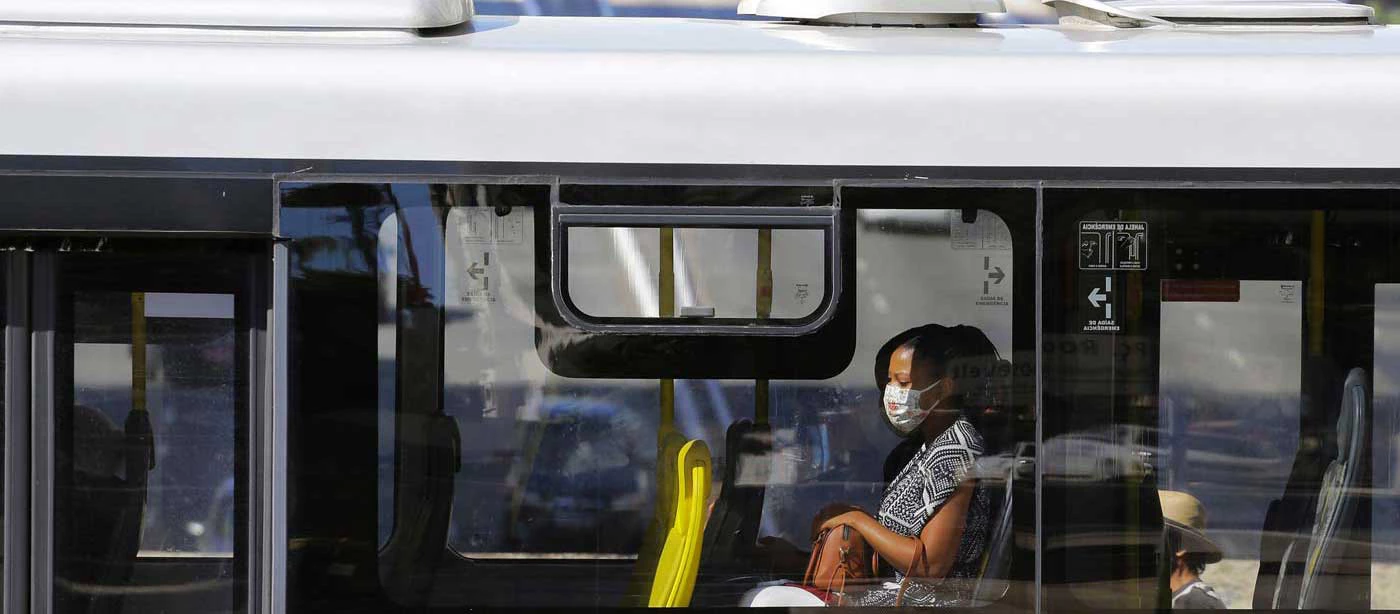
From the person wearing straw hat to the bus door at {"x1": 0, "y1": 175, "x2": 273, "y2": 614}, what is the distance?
77.6 inches

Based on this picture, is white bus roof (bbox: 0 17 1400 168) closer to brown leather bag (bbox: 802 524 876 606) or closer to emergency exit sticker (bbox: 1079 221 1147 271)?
emergency exit sticker (bbox: 1079 221 1147 271)

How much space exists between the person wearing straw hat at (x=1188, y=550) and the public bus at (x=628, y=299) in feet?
0.09

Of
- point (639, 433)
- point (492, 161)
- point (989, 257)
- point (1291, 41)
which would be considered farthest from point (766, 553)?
point (1291, 41)

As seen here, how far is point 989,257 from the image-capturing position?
2.94m

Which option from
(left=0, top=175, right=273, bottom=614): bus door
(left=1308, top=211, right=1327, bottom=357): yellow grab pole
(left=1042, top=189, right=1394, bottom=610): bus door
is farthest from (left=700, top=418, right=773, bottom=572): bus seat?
(left=1308, top=211, right=1327, bottom=357): yellow grab pole

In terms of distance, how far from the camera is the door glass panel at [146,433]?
2.92 m

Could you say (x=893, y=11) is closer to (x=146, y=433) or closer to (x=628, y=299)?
(x=628, y=299)

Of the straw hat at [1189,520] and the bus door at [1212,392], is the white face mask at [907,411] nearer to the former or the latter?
the bus door at [1212,392]

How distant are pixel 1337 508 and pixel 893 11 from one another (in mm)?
1533

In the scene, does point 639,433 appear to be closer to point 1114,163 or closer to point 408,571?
point 408,571

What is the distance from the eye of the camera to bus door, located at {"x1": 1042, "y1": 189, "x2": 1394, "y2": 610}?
9.64ft

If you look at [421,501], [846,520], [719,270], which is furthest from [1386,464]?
[421,501]

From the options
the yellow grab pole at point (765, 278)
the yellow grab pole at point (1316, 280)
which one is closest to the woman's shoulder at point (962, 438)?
the yellow grab pole at point (765, 278)

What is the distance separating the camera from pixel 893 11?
3.37 metres
